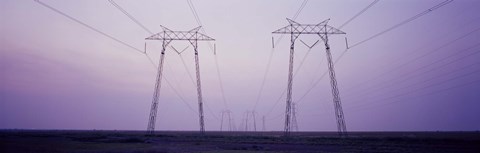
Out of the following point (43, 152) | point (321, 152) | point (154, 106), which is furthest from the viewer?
point (154, 106)

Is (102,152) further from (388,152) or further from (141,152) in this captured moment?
(388,152)

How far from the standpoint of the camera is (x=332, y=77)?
197 feet

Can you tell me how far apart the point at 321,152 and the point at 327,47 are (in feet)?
72.9

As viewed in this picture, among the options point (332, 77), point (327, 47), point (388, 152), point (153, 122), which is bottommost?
point (388, 152)

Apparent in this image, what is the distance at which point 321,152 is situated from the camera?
143 ft

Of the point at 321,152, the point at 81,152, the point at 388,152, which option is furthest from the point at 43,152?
the point at 388,152

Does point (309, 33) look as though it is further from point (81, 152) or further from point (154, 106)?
point (81, 152)

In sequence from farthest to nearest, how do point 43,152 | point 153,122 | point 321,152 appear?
1. point 153,122
2. point 321,152
3. point 43,152

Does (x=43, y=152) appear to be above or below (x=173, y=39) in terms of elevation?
below

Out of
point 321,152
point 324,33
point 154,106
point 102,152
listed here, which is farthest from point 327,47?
point 102,152

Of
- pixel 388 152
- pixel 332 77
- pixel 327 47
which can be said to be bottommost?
pixel 388 152

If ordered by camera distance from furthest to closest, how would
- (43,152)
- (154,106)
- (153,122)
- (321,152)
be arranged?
1. (153,122)
2. (154,106)
3. (321,152)
4. (43,152)

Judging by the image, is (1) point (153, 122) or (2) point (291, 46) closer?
(2) point (291, 46)

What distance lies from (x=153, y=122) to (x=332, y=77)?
33.6 m
